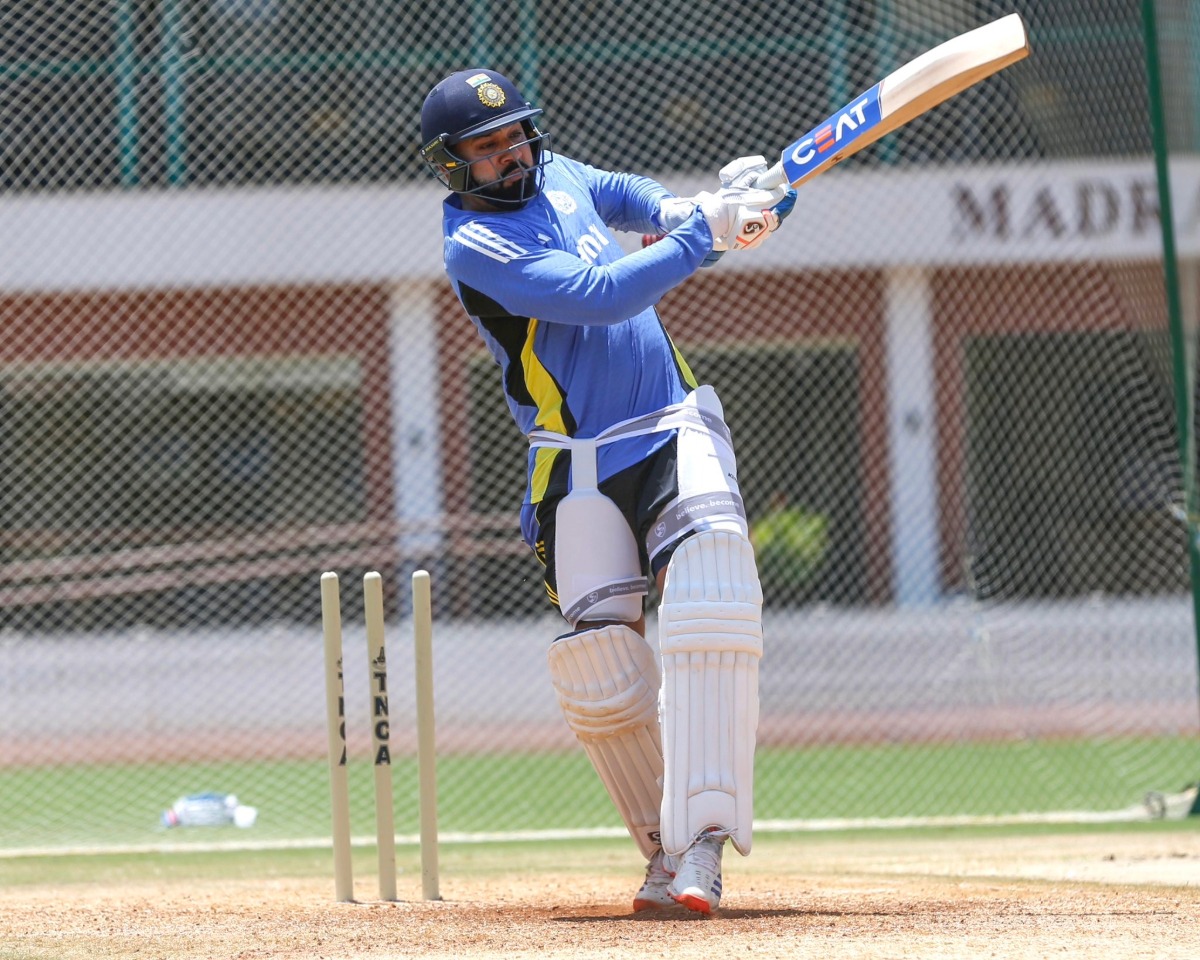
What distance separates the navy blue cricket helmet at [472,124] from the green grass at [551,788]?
425cm

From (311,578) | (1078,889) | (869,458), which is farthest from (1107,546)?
(1078,889)

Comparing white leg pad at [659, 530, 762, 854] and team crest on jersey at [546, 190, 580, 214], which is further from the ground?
team crest on jersey at [546, 190, 580, 214]

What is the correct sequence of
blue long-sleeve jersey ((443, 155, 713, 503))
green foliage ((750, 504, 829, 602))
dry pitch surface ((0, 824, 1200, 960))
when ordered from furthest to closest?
green foliage ((750, 504, 829, 602)), blue long-sleeve jersey ((443, 155, 713, 503)), dry pitch surface ((0, 824, 1200, 960))

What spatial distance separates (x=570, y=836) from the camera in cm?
727

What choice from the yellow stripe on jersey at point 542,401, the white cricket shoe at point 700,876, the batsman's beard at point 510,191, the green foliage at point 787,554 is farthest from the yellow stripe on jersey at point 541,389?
the green foliage at point 787,554

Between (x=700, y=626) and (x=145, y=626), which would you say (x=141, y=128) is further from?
(x=700, y=626)

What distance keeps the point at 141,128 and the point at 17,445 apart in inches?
98.1

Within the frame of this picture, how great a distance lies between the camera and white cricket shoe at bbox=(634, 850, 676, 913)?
4.03 m

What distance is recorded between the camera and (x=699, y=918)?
376 cm

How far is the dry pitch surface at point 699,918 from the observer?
10.8ft

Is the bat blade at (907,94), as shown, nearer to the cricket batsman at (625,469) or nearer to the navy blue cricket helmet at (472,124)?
the cricket batsman at (625,469)

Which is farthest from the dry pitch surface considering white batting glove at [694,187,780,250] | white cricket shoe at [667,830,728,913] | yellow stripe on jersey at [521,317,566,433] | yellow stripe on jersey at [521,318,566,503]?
white batting glove at [694,187,780,250]

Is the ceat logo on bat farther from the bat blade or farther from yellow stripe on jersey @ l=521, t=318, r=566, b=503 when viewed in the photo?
yellow stripe on jersey @ l=521, t=318, r=566, b=503

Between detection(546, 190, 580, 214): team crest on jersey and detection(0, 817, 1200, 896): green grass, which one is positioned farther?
detection(0, 817, 1200, 896): green grass
